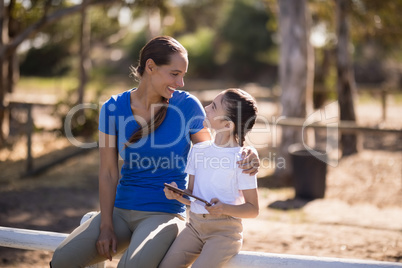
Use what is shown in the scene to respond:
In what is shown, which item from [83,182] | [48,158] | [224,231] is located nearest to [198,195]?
[224,231]

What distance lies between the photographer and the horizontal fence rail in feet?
6.88

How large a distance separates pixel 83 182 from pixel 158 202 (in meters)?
5.21

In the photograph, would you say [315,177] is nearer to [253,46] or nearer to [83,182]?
[83,182]

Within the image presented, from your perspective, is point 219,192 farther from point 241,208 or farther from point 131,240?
point 131,240

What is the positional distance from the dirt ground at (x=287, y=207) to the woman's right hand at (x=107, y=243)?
1.91 metres

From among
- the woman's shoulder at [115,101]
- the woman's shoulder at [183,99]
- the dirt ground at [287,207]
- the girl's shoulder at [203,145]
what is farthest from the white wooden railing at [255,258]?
the dirt ground at [287,207]

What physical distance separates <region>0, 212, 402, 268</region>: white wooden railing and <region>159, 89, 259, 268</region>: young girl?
0.09 m

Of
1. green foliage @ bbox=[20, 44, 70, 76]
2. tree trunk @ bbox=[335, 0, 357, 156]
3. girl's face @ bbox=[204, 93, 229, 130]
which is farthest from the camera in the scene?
green foliage @ bbox=[20, 44, 70, 76]

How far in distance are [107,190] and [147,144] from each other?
1.06 ft

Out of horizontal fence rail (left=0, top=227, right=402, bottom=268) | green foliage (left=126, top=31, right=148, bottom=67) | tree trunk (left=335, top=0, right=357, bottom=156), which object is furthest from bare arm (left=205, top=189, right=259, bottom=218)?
green foliage (left=126, top=31, right=148, bottom=67)

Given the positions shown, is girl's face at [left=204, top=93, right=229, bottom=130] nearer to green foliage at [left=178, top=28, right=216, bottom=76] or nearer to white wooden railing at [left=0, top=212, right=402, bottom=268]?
white wooden railing at [left=0, top=212, right=402, bottom=268]

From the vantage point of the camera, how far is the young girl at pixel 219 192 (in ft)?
7.53

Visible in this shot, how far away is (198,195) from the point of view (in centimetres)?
250

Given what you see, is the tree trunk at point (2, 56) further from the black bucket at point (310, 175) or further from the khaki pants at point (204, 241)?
the khaki pants at point (204, 241)
